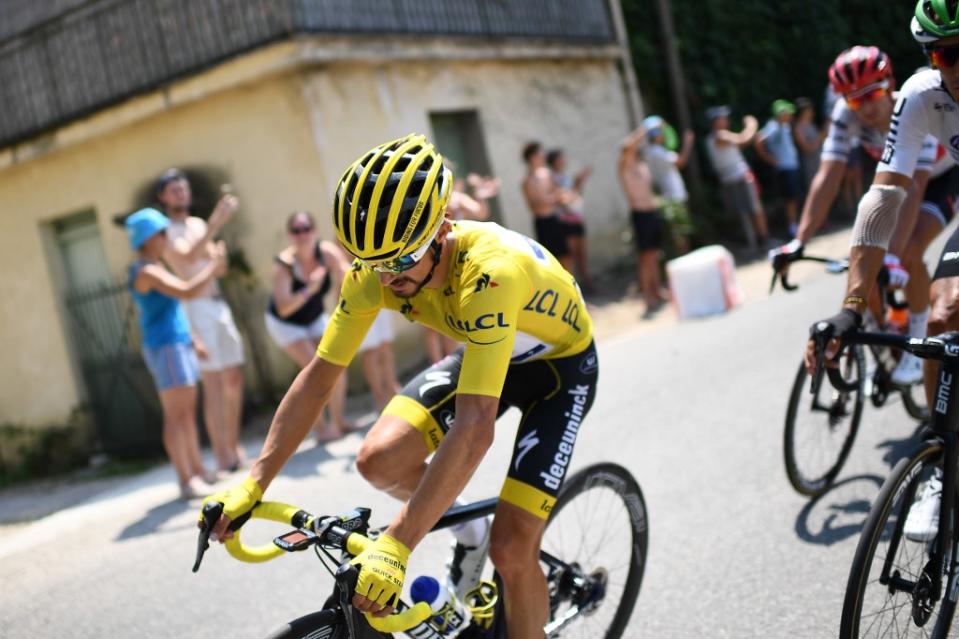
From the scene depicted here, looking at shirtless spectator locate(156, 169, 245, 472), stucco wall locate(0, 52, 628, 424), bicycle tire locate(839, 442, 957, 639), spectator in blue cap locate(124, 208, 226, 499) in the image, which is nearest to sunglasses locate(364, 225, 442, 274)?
bicycle tire locate(839, 442, 957, 639)

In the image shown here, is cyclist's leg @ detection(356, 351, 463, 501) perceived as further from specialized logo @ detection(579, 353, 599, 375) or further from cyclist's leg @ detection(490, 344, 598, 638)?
specialized logo @ detection(579, 353, 599, 375)

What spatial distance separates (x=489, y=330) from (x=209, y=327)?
569cm

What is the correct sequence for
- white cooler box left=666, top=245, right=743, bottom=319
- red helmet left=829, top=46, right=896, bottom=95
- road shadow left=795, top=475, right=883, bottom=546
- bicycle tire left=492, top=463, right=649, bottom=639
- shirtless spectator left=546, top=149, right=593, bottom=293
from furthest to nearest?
shirtless spectator left=546, top=149, right=593, bottom=293
white cooler box left=666, top=245, right=743, bottom=319
red helmet left=829, top=46, right=896, bottom=95
road shadow left=795, top=475, right=883, bottom=546
bicycle tire left=492, top=463, right=649, bottom=639

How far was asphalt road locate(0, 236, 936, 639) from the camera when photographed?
14.4ft

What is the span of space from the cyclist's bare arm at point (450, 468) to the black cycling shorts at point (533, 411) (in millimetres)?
431

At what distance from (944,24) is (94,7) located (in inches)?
475

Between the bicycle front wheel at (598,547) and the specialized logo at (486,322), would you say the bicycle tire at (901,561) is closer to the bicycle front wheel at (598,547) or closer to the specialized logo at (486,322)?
the bicycle front wheel at (598,547)

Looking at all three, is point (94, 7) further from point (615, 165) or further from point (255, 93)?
point (615, 165)

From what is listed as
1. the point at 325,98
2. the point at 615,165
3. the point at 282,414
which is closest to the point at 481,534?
the point at 282,414

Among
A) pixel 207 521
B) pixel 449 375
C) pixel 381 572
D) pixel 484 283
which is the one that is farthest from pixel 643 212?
pixel 381 572

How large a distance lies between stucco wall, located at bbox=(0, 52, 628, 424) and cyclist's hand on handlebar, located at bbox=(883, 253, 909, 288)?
292 inches

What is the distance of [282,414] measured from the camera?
3393 mm

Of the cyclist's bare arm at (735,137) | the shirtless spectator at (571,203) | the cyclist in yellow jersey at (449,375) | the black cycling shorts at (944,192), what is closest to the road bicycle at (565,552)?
the cyclist in yellow jersey at (449,375)

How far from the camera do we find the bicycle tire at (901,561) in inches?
120
